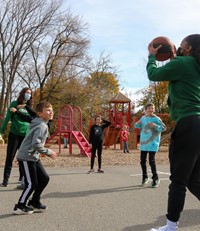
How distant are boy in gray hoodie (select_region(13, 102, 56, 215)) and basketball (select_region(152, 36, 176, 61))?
195 centimetres

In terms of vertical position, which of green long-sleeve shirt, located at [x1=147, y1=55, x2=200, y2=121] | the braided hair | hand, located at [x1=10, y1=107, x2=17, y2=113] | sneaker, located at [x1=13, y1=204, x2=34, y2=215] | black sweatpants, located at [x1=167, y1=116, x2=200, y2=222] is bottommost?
sneaker, located at [x1=13, y1=204, x2=34, y2=215]

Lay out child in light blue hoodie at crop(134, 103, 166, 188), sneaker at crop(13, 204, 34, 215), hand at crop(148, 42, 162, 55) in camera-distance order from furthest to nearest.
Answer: child in light blue hoodie at crop(134, 103, 166, 188) < sneaker at crop(13, 204, 34, 215) < hand at crop(148, 42, 162, 55)

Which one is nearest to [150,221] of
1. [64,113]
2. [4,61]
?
[64,113]

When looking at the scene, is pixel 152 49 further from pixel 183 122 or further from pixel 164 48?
pixel 183 122

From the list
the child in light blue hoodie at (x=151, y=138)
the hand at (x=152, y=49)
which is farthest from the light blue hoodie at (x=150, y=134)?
the hand at (x=152, y=49)

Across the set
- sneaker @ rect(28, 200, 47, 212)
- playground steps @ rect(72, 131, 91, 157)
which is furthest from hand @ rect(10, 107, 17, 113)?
playground steps @ rect(72, 131, 91, 157)

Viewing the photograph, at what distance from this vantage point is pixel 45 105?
18.1 feet

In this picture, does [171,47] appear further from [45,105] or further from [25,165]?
[25,165]

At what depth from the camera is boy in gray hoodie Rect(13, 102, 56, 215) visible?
5258mm

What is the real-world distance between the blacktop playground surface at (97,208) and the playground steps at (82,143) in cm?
927

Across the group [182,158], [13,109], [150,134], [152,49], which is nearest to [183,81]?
[152,49]

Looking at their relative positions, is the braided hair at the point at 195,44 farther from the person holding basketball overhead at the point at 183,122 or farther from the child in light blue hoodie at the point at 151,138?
the child in light blue hoodie at the point at 151,138

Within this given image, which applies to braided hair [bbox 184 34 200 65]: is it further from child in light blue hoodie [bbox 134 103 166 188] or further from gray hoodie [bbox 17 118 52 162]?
child in light blue hoodie [bbox 134 103 166 188]

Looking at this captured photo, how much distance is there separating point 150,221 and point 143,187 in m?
2.85
